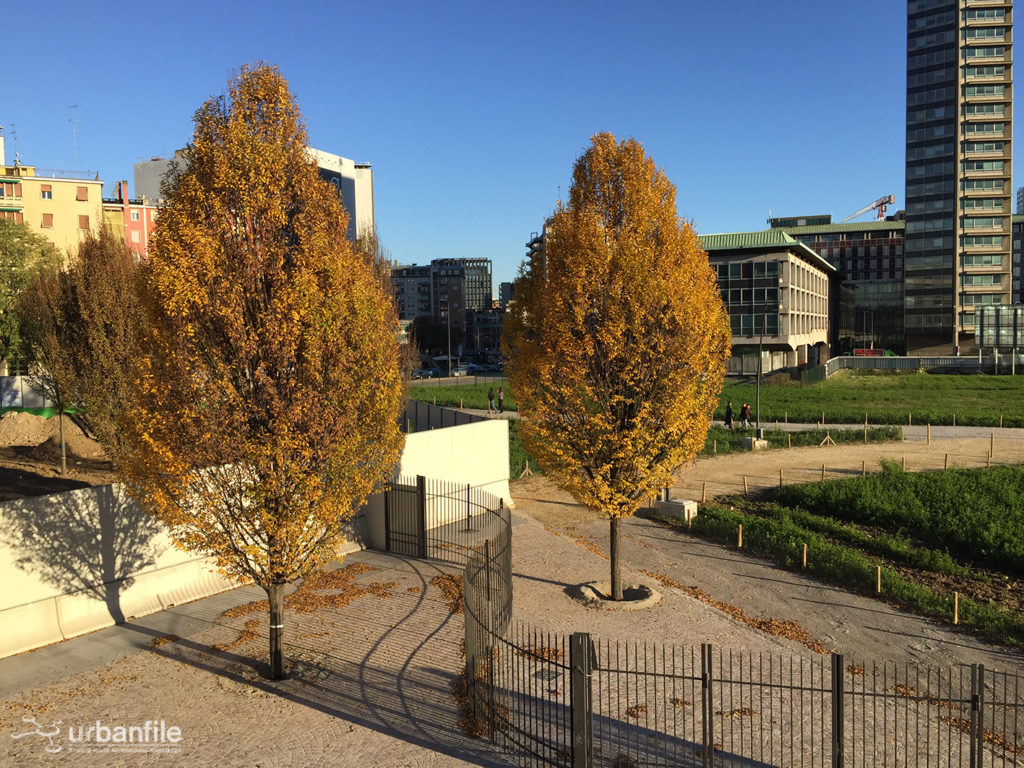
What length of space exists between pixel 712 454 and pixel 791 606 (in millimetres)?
18886

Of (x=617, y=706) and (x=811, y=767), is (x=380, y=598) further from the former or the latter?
(x=811, y=767)

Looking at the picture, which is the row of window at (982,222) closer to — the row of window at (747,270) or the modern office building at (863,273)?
the modern office building at (863,273)

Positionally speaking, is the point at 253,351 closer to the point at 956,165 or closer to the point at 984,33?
the point at 956,165

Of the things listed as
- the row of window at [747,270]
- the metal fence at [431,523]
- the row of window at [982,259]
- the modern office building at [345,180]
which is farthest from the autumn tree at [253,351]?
the row of window at [982,259]

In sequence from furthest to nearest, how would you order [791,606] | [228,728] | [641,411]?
[791,606] < [641,411] < [228,728]

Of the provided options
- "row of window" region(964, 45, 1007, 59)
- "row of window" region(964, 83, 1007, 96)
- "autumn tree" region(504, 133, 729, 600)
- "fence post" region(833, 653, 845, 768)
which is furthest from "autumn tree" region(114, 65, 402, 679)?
"row of window" region(964, 45, 1007, 59)

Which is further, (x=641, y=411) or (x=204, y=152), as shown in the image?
(x=641, y=411)

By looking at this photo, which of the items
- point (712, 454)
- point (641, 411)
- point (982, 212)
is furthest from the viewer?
point (982, 212)

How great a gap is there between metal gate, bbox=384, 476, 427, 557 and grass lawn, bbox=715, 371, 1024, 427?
30.6 meters

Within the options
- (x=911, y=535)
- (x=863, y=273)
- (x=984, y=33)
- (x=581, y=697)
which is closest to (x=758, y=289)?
(x=984, y=33)

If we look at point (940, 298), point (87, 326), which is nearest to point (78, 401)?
point (87, 326)

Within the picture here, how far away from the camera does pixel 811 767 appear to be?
895 cm

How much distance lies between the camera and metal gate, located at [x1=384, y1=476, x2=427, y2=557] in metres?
18.3

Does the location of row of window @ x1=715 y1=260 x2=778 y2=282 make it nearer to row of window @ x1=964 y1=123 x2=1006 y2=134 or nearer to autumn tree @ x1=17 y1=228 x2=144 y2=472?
row of window @ x1=964 y1=123 x2=1006 y2=134
